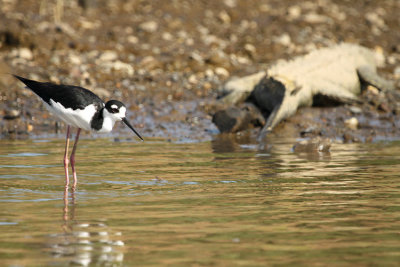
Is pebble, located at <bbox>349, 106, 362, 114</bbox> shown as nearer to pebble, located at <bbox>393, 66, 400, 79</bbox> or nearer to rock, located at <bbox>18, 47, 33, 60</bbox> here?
pebble, located at <bbox>393, 66, 400, 79</bbox>

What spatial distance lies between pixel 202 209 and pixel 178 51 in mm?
10973

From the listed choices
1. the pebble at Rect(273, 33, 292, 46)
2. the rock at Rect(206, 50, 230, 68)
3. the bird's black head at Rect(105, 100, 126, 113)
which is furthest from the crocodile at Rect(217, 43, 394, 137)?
the bird's black head at Rect(105, 100, 126, 113)

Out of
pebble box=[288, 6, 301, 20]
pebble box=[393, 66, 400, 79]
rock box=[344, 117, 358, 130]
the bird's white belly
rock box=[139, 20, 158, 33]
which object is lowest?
rock box=[344, 117, 358, 130]

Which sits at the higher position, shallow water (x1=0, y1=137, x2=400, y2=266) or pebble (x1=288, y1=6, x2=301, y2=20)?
pebble (x1=288, y1=6, x2=301, y2=20)

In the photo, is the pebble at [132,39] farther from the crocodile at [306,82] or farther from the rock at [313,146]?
the rock at [313,146]

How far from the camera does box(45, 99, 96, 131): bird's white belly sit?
7.41 m

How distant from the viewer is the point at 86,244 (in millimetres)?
4566

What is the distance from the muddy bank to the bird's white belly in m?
4.14

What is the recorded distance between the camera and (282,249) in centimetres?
445

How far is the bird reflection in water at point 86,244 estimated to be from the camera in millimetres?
4195

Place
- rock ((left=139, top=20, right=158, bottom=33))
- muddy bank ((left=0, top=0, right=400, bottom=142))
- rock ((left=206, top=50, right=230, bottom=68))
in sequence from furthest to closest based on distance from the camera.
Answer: rock ((left=139, top=20, right=158, bottom=33)), rock ((left=206, top=50, right=230, bottom=68)), muddy bank ((left=0, top=0, right=400, bottom=142))

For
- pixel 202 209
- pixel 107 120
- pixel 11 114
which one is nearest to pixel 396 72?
pixel 11 114

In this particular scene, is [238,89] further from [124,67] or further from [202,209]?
[202,209]

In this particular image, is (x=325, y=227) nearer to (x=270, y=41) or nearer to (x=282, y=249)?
(x=282, y=249)
